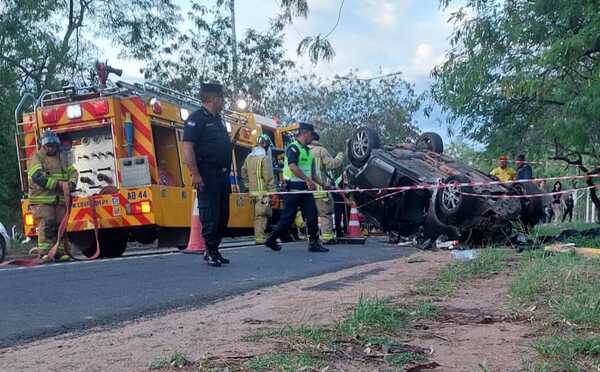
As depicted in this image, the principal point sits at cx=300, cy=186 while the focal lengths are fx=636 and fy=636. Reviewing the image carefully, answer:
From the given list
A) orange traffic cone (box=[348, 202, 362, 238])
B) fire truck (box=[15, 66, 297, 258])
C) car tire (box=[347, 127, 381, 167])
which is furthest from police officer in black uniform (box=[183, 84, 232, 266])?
orange traffic cone (box=[348, 202, 362, 238])

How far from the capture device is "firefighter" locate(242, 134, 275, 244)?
34.9ft

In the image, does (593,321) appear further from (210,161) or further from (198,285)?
(210,161)

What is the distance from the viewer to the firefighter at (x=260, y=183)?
419 inches

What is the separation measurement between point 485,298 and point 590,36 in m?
4.68

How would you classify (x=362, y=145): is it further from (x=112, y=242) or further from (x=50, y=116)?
(x=50, y=116)

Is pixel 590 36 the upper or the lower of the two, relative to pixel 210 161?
upper

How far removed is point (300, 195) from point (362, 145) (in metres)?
2.65

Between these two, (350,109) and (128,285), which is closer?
(128,285)

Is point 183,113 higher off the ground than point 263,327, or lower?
higher

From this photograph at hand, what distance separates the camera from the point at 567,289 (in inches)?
161

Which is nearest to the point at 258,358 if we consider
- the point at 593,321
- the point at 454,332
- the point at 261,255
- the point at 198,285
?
the point at 454,332

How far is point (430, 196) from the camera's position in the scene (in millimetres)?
9492

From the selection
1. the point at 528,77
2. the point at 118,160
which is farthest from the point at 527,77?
the point at 118,160

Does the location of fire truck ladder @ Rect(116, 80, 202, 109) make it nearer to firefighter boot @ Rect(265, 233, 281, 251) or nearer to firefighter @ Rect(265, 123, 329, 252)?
firefighter @ Rect(265, 123, 329, 252)
